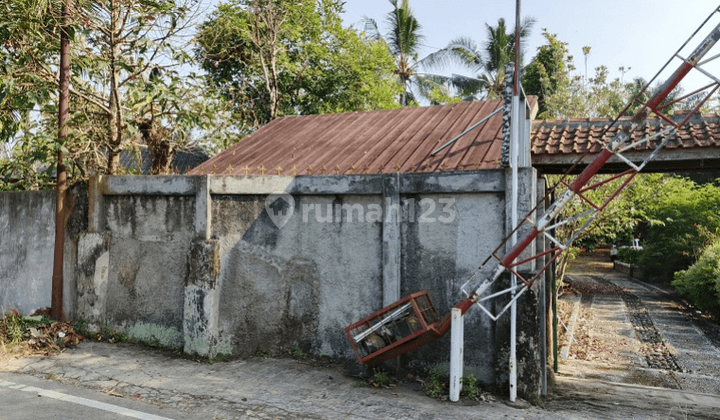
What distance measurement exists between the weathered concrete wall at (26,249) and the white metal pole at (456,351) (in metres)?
6.91

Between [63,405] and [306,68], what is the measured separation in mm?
15757

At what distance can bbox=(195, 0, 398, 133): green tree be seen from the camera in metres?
18.6

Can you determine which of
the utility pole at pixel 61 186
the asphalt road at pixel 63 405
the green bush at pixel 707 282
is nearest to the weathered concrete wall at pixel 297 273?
the asphalt road at pixel 63 405

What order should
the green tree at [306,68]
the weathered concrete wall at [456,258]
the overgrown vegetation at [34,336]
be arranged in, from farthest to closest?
1. the green tree at [306,68]
2. the overgrown vegetation at [34,336]
3. the weathered concrete wall at [456,258]

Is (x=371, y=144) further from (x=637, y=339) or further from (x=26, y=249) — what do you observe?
(x=637, y=339)

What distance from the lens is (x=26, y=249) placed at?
367 inches

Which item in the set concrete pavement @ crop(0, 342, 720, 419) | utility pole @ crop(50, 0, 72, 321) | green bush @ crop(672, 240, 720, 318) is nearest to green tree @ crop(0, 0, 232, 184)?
utility pole @ crop(50, 0, 72, 321)

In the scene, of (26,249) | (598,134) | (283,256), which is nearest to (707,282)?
(598,134)

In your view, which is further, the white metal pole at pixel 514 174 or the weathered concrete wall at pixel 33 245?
the weathered concrete wall at pixel 33 245

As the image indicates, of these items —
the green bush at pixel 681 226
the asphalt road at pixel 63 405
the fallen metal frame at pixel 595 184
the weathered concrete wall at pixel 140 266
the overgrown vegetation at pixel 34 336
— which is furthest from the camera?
the green bush at pixel 681 226

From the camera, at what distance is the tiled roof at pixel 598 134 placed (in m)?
6.77

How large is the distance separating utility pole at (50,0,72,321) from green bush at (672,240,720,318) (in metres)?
13.9

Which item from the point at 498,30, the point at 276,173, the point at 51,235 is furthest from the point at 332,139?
the point at 498,30

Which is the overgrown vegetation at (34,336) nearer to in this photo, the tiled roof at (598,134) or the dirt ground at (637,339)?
the tiled roof at (598,134)
